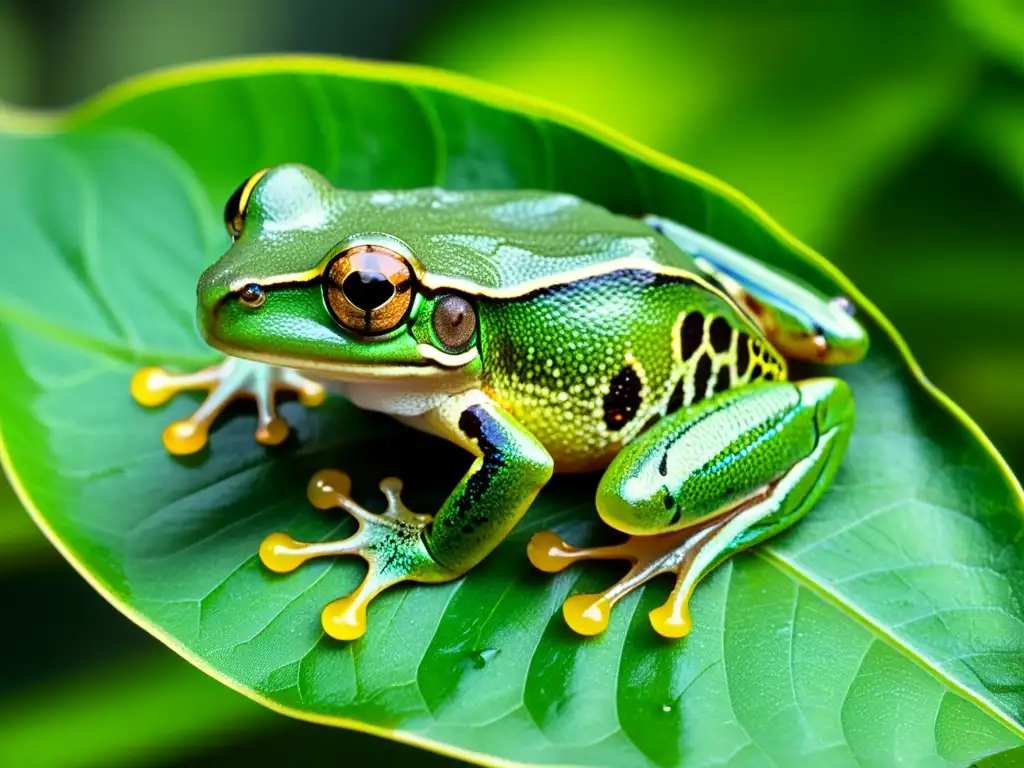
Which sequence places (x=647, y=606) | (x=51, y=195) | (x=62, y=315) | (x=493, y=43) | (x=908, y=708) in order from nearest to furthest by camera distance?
(x=908, y=708), (x=647, y=606), (x=62, y=315), (x=51, y=195), (x=493, y=43)

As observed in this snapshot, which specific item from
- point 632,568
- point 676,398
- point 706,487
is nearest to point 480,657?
point 632,568

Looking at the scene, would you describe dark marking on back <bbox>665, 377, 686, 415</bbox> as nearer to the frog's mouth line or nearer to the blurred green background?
the frog's mouth line

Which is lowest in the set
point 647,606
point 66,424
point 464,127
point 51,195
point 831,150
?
point 66,424

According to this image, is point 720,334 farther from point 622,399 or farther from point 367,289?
Answer: point 367,289

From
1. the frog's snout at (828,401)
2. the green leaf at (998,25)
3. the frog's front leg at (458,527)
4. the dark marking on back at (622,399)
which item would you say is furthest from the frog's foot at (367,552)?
the green leaf at (998,25)

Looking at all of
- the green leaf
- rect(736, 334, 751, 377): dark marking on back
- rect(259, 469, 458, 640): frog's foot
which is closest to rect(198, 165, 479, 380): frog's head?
rect(259, 469, 458, 640): frog's foot

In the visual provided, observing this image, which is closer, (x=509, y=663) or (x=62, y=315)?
(x=509, y=663)

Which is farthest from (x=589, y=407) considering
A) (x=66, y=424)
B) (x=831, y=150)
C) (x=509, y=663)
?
(x=831, y=150)

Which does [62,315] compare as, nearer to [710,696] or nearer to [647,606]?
[647,606]
